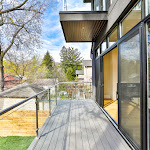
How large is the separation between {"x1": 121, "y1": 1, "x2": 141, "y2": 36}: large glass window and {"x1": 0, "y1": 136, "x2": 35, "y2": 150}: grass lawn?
273 cm

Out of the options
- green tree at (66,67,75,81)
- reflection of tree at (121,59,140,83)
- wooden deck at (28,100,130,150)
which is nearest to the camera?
reflection of tree at (121,59,140,83)

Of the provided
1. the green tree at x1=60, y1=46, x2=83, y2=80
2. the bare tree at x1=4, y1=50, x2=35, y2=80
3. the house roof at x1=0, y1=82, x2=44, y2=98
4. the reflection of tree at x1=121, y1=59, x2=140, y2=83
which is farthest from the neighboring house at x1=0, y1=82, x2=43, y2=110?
the green tree at x1=60, y1=46, x2=83, y2=80

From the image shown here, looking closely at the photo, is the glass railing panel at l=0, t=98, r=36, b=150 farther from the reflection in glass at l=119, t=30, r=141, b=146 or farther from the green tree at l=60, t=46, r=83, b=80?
the green tree at l=60, t=46, r=83, b=80

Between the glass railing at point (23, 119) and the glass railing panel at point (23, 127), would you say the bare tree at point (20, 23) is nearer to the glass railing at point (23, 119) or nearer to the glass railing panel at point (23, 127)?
the glass railing at point (23, 119)

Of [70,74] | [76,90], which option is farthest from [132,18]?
[70,74]

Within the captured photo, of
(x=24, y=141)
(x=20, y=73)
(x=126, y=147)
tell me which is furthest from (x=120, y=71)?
(x=20, y=73)

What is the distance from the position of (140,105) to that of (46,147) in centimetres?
184

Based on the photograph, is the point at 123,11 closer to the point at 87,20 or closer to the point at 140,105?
the point at 87,20

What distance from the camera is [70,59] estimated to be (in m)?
29.2

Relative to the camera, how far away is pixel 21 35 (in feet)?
31.6

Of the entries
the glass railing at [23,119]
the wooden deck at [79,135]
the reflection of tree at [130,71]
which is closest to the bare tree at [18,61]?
the wooden deck at [79,135]

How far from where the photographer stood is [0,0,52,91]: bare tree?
8375mm

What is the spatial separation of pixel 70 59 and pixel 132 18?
27.2m

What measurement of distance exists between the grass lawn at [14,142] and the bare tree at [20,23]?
8839 mm
